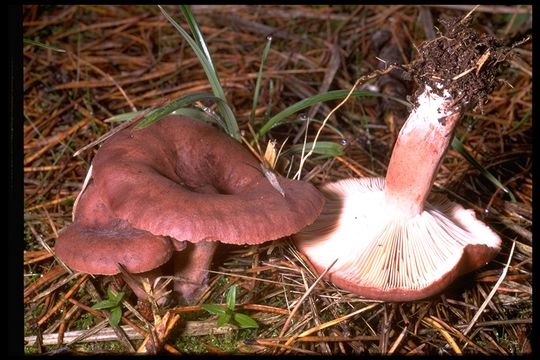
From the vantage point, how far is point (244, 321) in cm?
196

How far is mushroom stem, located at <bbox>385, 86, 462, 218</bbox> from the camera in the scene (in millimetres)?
1960

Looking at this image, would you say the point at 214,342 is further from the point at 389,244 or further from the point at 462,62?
the point at 462,62

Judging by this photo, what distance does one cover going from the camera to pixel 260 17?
3.97m

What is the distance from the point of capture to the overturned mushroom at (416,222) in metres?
1.88

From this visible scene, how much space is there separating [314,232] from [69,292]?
40.5 inches

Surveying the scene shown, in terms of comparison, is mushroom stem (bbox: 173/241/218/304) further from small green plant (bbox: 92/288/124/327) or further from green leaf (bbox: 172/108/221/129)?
green leaf (bbox: 172/108/221/129)

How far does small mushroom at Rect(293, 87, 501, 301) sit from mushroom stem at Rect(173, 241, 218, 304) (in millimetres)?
381

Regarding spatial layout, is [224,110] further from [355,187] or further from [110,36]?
[110,36]

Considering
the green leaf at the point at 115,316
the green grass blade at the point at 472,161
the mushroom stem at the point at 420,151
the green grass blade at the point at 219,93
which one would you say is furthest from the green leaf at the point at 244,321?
the green grass blade at the point at 472,161

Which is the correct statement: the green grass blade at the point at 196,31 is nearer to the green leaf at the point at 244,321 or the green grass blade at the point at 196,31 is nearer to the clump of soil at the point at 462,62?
the clump of soil at the point at 462,62

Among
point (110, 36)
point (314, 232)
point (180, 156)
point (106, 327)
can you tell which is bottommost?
point (106, 327)

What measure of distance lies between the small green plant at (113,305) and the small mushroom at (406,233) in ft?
2.42

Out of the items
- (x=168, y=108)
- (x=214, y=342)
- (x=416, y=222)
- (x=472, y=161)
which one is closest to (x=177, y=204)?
(x=168, y=108)
